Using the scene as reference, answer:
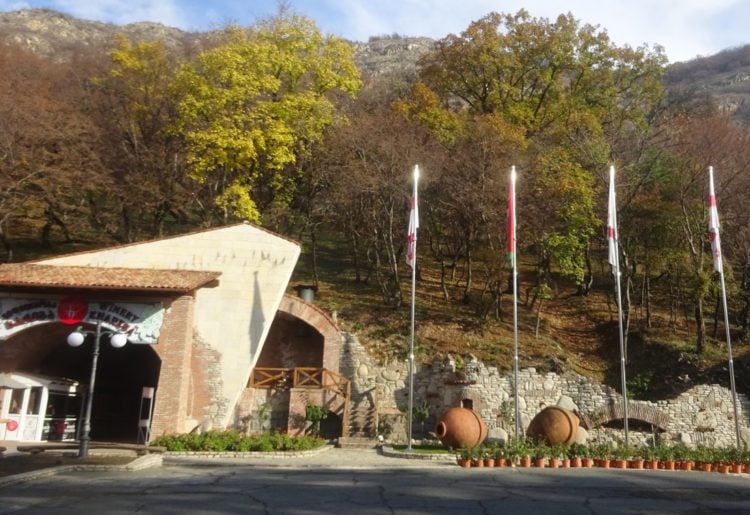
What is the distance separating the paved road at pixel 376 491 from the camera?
973cm

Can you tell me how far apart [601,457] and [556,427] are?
6.87 feet

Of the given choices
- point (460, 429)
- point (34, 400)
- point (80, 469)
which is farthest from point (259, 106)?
point (80, 469)

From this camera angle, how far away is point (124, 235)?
1308 inches


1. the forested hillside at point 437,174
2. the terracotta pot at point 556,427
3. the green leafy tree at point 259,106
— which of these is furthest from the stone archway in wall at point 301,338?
the terracotta pot at point 556,427

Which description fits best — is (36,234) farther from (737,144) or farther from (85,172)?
(737,144)

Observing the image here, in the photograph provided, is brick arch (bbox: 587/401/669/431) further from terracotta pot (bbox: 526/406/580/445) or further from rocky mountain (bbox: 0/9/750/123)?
rocky mountain (bbox: 0/9/750/123)

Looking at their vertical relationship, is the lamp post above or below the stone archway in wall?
below

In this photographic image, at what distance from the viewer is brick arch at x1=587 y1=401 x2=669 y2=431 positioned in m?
23.2

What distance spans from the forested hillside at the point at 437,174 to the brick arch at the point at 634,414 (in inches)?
97.1

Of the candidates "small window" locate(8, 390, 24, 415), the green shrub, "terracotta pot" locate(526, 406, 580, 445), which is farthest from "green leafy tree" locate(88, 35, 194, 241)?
"terracotta pot" locate(526, 406, 580, 445)

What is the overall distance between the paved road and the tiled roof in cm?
674

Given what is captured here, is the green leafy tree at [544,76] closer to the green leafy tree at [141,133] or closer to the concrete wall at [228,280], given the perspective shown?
the green leafy tree at [141,133]

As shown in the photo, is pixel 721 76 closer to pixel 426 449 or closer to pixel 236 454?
pixel 426 449

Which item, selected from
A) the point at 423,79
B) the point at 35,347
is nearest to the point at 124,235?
the point at 35,347
